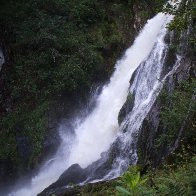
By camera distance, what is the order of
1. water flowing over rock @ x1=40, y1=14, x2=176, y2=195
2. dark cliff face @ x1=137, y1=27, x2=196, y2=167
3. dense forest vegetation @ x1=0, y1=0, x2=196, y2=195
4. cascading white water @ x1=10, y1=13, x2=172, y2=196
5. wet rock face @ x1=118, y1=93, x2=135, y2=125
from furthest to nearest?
dense forest vegetation @ x1=0, y1=0, x2=196, y2=195, cascading white water @ x1=10, y1=13, x2=172, y2=196, wet rock face @ x1=118, y1=93, x2=135, y2=125, water flowing over rock @ x1=40, y1=14, x2=176, y2=195, dark cliff face @ x1=137, y1=27, x2=196, y2=167

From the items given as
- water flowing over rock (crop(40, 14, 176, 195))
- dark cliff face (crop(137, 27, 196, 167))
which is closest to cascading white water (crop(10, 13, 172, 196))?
water flowing over rock (crop(40, 14, 176, 195))

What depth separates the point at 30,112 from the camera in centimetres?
1507

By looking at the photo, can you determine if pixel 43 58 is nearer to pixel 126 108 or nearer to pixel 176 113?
pixel 126 108

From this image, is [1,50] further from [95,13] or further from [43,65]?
[95,13]

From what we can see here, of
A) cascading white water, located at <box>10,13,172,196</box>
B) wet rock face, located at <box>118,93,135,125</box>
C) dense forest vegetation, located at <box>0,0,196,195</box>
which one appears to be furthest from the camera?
dense forest vegetation, located at <box>0,0,196,195</box>

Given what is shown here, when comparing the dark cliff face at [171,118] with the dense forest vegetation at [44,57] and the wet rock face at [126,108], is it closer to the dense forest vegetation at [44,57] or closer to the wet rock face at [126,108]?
the wet rock face at [126,108]

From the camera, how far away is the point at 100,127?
1477cm

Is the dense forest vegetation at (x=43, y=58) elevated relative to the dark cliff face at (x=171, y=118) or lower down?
elevated

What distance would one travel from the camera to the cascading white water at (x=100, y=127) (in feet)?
45.6

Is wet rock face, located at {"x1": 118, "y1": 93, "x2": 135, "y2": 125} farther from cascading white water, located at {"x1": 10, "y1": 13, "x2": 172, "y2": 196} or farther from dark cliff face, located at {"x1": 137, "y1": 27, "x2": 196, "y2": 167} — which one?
dark cliff face, located at {"x1": 137, "y1": 27, "x2": 196, "y2": 167}

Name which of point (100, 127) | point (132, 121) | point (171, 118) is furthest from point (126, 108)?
point (171, 118)

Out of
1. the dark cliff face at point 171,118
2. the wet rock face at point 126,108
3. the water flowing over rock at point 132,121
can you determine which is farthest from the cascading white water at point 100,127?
the dark cliff face at point 171,118

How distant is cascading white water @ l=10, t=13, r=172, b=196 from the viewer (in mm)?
13898

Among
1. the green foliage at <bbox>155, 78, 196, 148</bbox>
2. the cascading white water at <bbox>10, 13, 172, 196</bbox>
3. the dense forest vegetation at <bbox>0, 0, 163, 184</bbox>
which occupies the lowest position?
the green foliage at <bbox>155, 78, 196, 148</bbox>
